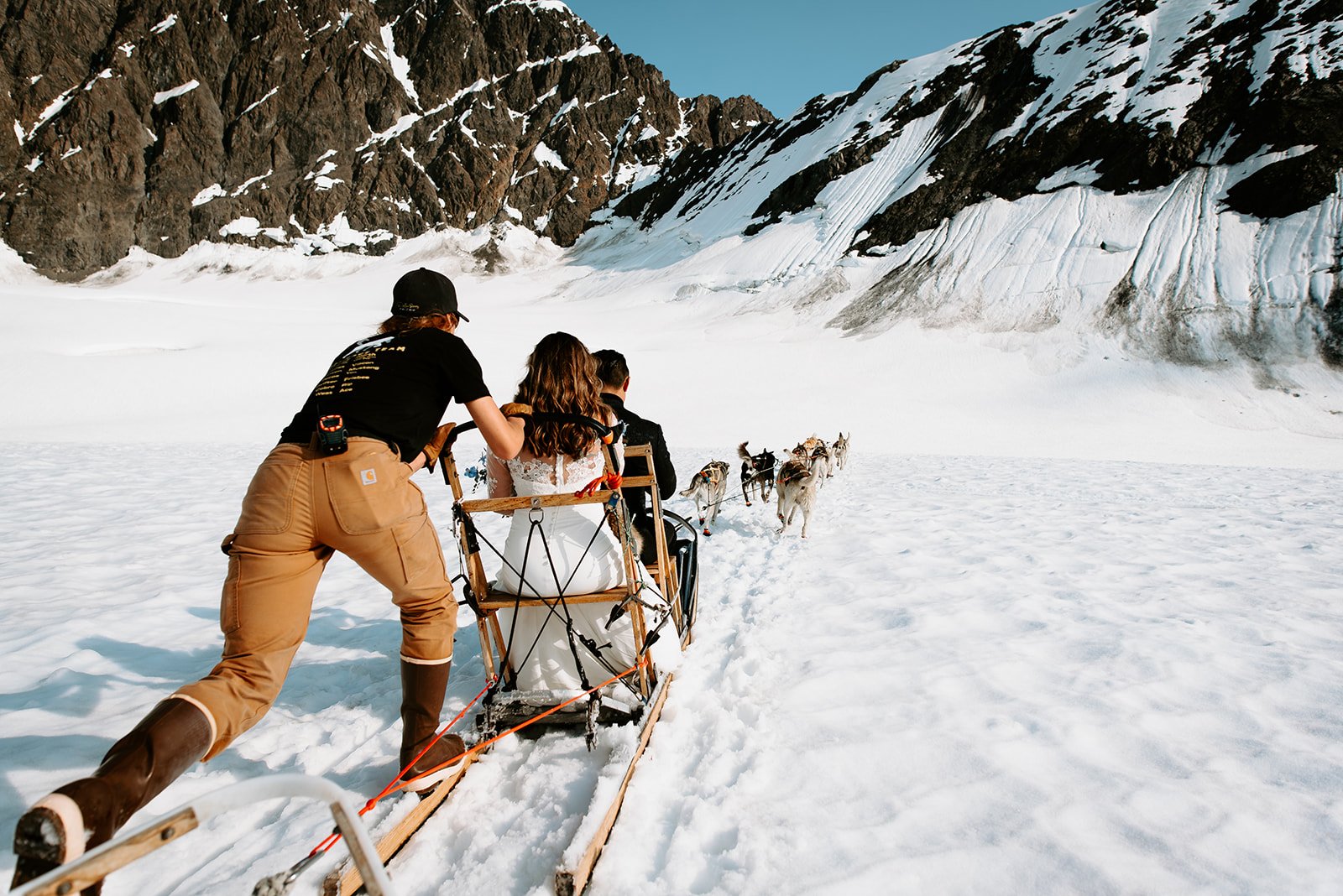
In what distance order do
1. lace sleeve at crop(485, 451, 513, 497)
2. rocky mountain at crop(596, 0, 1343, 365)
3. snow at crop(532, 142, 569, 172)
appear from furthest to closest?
snow at crop(532, 142, 569, 172) → rocky mountain at crop(596, 0, 1343, 365) → lace sleeve at crop(485, 451, 513, 497)

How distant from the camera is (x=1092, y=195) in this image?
43.1 m

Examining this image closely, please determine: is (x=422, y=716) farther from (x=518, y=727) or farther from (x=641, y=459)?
(x=641, y=459)

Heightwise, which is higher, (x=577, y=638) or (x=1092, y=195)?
(x=1092, y=195)

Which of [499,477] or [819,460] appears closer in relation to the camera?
[499,477]

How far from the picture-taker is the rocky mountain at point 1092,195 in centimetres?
3334

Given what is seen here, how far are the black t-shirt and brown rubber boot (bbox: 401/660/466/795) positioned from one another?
31.8 inches

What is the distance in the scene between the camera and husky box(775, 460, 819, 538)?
7.76 meters

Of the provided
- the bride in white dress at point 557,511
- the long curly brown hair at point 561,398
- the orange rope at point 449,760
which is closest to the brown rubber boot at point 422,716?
the orange rope at point 449,760

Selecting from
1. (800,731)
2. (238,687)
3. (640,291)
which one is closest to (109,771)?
(238,687)

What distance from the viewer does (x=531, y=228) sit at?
277 feet

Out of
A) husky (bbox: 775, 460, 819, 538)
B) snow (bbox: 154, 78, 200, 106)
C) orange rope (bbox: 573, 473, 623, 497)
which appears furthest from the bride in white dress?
snow (bbox: 154, 78, 200, 106)

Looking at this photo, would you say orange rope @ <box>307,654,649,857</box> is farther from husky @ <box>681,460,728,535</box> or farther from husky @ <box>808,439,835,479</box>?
husky @ <box>808,439,835,479</box>

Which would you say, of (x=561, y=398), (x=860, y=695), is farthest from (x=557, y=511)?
(x=860, y=695)

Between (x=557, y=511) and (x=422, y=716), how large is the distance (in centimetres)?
97
